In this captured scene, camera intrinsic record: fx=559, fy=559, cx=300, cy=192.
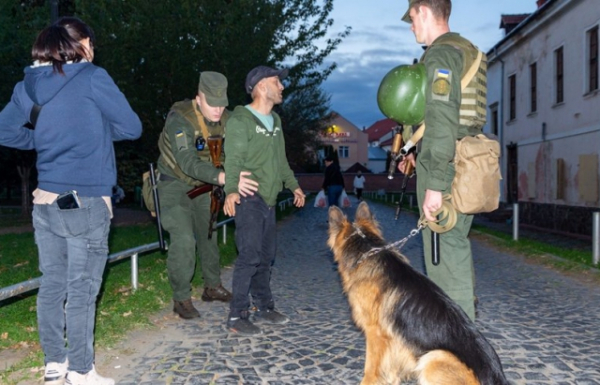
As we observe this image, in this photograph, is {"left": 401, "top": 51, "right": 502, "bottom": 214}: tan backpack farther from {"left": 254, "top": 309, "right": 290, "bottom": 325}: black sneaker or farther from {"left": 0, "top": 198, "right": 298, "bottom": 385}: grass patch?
{"left": 0, "top": 198, "right": 298, "bottom": 385}: grass patch

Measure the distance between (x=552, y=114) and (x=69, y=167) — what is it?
19800 millimetres

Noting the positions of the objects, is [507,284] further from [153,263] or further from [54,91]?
[54,91]

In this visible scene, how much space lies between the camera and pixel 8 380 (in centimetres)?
393

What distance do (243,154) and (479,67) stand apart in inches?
88.0

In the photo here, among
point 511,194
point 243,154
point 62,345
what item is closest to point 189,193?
point 243,154

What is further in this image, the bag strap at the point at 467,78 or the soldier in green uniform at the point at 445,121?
the bag strap at the point at 467,78

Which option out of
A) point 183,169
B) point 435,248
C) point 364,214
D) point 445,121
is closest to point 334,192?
point 183,169

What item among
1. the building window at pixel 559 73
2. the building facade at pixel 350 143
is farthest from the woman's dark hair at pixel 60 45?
the building facade at pixel 350 143

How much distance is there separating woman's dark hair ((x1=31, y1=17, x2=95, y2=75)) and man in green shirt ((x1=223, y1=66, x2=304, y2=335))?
1874 millimetres

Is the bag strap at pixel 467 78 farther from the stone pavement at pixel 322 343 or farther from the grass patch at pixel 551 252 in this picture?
the grass patch at pixel 551 252

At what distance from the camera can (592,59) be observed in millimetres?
17031

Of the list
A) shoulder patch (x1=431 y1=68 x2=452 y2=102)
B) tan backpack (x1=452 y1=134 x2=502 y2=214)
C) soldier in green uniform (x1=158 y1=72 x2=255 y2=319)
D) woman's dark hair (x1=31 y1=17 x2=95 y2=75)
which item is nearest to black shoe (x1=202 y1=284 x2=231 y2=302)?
soldier in green uniform (x1=158 y1=72 x2=255 y2=319)

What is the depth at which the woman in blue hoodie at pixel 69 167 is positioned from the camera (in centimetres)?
339

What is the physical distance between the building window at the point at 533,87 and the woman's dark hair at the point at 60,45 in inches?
842
